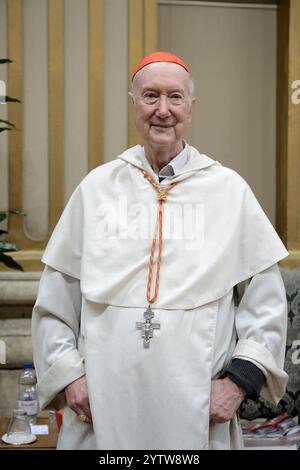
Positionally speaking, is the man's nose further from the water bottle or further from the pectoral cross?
the water bottle

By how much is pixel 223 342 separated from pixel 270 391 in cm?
17

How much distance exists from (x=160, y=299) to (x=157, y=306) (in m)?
0.02

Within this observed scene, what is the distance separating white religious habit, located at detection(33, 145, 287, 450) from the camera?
1.67m

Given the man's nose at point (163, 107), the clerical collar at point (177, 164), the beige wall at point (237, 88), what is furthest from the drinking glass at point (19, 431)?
the beige wall at point (237, 88)

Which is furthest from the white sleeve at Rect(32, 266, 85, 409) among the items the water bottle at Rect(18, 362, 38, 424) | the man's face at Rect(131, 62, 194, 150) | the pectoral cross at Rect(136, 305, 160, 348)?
the water bottle at Rect(18, 362, 38, 424)

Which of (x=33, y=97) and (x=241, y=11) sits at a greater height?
(x=241, y=11)

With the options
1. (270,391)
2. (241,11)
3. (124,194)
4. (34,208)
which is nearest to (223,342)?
(270,391)

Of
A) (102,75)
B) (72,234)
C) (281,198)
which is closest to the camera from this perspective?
(72,234)

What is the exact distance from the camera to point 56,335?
5.82 feet

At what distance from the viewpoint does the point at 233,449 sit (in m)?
1.77

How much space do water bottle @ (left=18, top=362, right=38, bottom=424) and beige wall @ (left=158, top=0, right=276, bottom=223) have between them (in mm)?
1557

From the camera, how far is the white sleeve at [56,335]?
1.73m
